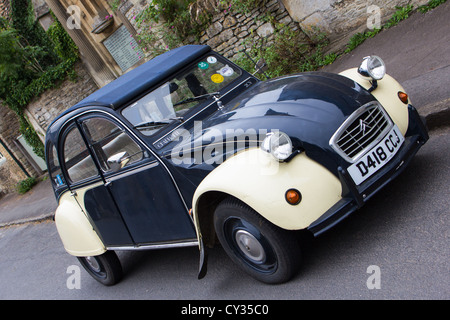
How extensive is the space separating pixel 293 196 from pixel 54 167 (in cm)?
322

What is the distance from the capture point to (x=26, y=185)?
51.3ft

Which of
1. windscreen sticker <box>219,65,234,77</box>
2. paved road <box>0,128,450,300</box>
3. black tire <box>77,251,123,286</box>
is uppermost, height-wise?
windscreen sticker <box>219,65,234,77</box>

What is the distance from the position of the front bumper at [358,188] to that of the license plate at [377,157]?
1.6 inches

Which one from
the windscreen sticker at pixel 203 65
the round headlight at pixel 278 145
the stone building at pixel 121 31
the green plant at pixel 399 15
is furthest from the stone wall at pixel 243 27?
the round headlight at pixel 278 145

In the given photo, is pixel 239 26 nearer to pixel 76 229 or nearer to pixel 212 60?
pixel 212 60

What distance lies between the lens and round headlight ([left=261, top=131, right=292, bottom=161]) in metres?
3.16

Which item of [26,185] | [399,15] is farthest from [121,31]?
[399,15]

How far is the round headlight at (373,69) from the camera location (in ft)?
13.2

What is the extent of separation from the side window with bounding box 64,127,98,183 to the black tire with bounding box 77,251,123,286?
1003 millimetres

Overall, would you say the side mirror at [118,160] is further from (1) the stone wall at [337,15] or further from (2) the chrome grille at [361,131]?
(1) the stone wall at [337,15]

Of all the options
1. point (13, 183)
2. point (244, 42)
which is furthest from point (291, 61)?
point (13, 183)

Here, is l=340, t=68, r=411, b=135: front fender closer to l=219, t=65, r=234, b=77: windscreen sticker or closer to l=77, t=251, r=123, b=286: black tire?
l=219, t=65, r=234, b=77: windscreen sticker

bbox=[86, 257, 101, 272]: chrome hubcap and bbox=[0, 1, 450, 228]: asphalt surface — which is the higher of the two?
bbox=[86, 257, 101, 272]: chrome hubcap

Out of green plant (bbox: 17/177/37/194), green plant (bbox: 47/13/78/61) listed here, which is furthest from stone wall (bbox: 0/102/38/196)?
green plant (bbox: 47/13/78/61)
